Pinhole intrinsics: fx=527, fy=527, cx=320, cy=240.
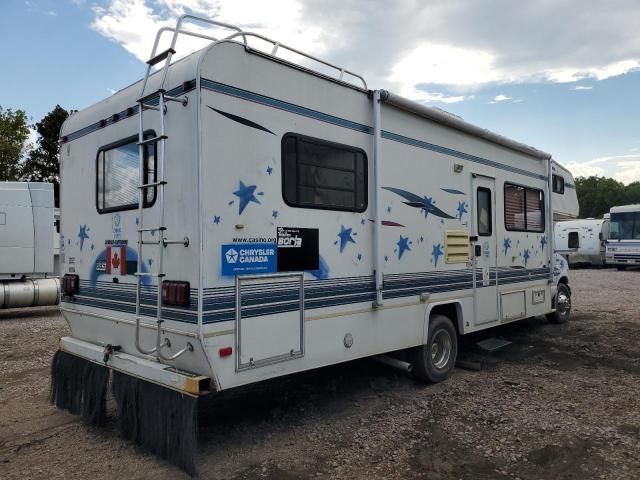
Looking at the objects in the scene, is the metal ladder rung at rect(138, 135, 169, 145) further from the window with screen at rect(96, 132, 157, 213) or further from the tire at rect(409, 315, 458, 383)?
the tire at rect(409, 315, 458, 383)

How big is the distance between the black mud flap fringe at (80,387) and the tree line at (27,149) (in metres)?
16.2

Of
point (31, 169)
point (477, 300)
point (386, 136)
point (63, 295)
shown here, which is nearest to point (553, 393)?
point (477, 300)

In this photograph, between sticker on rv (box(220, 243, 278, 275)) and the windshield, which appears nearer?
sticker on rv (box(220, 243, 278, 275))

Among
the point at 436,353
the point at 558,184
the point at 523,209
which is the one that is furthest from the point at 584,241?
the point at 436,353

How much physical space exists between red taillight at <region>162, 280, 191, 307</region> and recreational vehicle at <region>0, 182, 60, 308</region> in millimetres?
8271

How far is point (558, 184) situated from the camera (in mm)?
9094

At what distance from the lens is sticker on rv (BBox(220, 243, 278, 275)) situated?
377 centimetres

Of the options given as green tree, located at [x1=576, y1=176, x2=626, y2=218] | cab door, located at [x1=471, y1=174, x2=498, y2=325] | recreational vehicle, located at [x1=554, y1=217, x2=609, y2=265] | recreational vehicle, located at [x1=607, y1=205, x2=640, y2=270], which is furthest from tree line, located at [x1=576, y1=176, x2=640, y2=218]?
cab door, located at [x1=471, y1=174, x2=498, y2=325]

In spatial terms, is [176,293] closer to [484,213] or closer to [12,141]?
[484,213]

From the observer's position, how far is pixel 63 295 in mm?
5086

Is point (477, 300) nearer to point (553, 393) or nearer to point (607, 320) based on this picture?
point (553, 393)

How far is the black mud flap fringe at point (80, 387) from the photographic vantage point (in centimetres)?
463

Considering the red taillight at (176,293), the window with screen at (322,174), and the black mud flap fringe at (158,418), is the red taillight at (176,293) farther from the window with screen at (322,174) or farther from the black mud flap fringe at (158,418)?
the window with screen at (322,174)

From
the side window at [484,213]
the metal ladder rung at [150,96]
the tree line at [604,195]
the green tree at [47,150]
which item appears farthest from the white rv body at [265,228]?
the tree line at [604,195]
